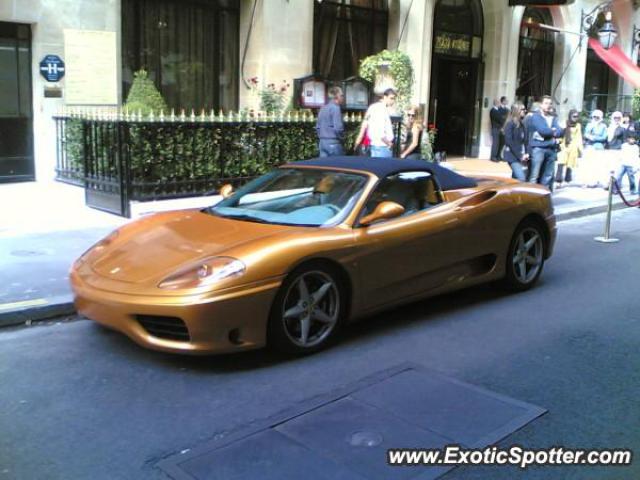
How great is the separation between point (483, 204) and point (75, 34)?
28.9 ft

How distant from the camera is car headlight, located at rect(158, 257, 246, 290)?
15.3 feet

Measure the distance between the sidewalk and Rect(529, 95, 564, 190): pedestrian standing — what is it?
28.5 inches

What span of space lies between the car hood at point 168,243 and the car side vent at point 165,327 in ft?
0.90

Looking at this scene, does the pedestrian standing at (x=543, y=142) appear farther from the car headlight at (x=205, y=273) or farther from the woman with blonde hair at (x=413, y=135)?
the car headlight at (x=205, y=273)

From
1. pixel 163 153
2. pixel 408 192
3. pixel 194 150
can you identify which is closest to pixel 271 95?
pixel 194 150

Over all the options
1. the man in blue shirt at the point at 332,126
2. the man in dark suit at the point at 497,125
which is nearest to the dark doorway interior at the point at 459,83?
the man in dark suit at the point at 497,125

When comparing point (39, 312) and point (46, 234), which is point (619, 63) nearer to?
point (46, 234)

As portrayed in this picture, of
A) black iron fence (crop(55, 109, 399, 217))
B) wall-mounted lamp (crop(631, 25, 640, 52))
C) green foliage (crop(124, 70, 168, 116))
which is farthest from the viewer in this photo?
wall-mounted lamp (crop(631, 25, 640, 52))

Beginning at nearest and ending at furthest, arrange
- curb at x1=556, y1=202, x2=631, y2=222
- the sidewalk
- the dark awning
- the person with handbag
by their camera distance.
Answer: the sidewalk → the person with handbag → curb at x1=556, y1=202, x2=631, y2=222 → the dark awning

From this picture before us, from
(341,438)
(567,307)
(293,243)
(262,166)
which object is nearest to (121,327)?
(293,243)

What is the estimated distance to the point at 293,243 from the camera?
5.02 metres

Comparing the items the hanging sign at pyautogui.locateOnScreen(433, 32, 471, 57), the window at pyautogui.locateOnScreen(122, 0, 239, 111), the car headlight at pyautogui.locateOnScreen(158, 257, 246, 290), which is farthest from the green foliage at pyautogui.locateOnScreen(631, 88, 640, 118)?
the car headlight at pyautogui.locateOnScreen(158, 257, 246, 290)

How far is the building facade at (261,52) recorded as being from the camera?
40.1ft

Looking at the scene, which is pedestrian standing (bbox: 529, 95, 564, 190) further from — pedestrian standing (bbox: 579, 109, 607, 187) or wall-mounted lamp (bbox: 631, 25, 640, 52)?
wall-mounted lamp (bbox: 631, 25, 640, 52)
